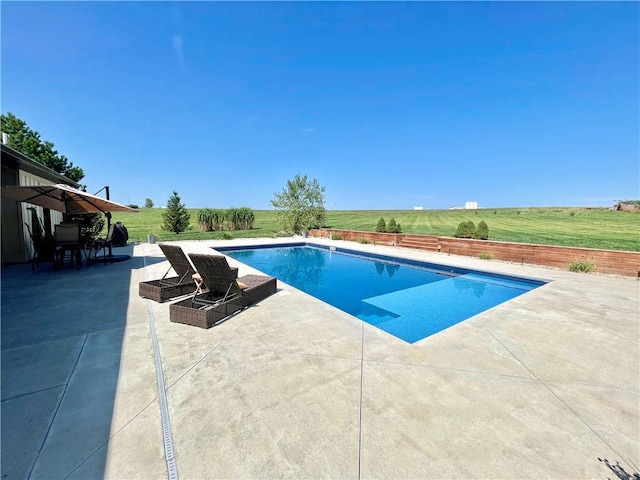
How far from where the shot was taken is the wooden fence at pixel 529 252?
7758 millimetres

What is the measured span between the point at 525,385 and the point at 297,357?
7.61 ft

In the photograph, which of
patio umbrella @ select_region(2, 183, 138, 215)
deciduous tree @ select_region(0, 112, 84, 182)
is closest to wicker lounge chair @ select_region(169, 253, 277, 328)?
patio umbrella @ select_region(2, 183, 138, 215)

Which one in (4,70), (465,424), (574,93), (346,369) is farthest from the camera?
(574,93)

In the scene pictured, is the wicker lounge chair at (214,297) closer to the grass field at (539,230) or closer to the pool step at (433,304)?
the pool step at (433,304)

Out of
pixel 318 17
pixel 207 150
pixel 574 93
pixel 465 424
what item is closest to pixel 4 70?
pixel 318 17

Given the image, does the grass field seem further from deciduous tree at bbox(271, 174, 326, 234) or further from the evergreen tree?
deciduous tree at bbox(271, 174, 326, 234)

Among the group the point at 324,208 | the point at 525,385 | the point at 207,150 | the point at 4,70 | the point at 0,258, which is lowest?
the point at 525,385

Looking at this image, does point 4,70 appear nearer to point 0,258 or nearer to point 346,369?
point 0,258

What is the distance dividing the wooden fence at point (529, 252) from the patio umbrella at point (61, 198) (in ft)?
38.0

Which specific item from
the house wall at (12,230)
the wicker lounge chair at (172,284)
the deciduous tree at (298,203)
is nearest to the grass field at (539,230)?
the deciduous tree at (298,203)

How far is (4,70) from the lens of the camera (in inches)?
399

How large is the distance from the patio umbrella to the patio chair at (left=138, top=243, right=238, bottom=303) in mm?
4029

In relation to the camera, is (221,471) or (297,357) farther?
(297,357)

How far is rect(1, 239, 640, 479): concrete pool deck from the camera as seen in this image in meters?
1.81
